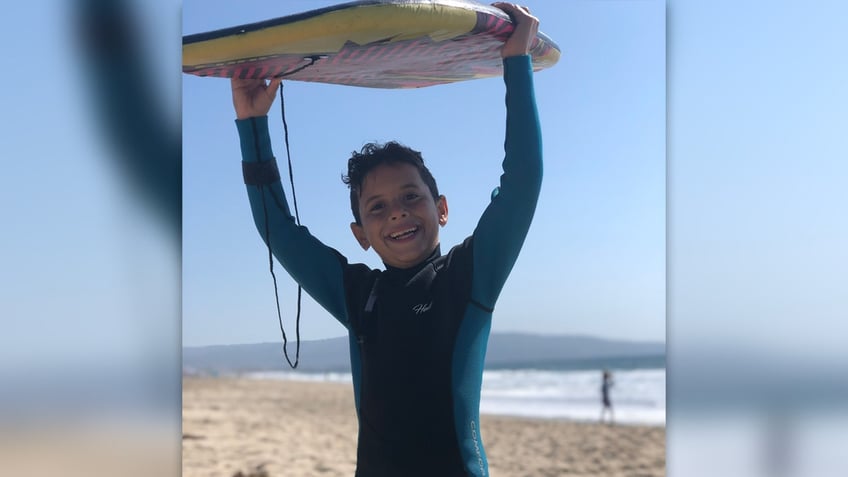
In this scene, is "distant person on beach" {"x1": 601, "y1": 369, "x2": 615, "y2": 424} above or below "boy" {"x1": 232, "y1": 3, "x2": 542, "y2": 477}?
below

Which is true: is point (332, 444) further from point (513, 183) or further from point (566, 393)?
point (566, 393)

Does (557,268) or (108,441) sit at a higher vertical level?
(557,268)

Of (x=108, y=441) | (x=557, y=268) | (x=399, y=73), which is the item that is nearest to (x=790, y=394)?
(x=557, y=268)

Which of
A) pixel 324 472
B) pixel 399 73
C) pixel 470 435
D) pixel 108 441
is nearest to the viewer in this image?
pixel 470 435

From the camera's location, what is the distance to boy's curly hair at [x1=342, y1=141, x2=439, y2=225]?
7.41ft

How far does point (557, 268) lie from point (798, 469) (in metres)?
1.15

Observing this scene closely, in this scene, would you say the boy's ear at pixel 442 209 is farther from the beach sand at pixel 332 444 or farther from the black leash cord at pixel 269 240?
the beach sand at pixel 332 444

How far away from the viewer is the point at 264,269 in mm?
2623

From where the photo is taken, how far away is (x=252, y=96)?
2.32m

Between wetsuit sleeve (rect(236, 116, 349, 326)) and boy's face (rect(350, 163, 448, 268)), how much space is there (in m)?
0.14

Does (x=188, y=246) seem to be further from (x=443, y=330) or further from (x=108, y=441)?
(x=443, y=330)

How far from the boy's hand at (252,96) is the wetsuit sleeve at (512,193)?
0.75m

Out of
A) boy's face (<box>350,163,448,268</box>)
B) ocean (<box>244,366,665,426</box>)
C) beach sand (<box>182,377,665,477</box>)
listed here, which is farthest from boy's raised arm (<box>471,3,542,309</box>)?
ocean (<box>244,366,665,426</box>)

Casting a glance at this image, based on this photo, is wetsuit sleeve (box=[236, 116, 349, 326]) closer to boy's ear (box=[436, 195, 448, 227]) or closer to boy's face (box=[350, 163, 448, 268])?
boy's face (box=[350, 163, 448, 268])
